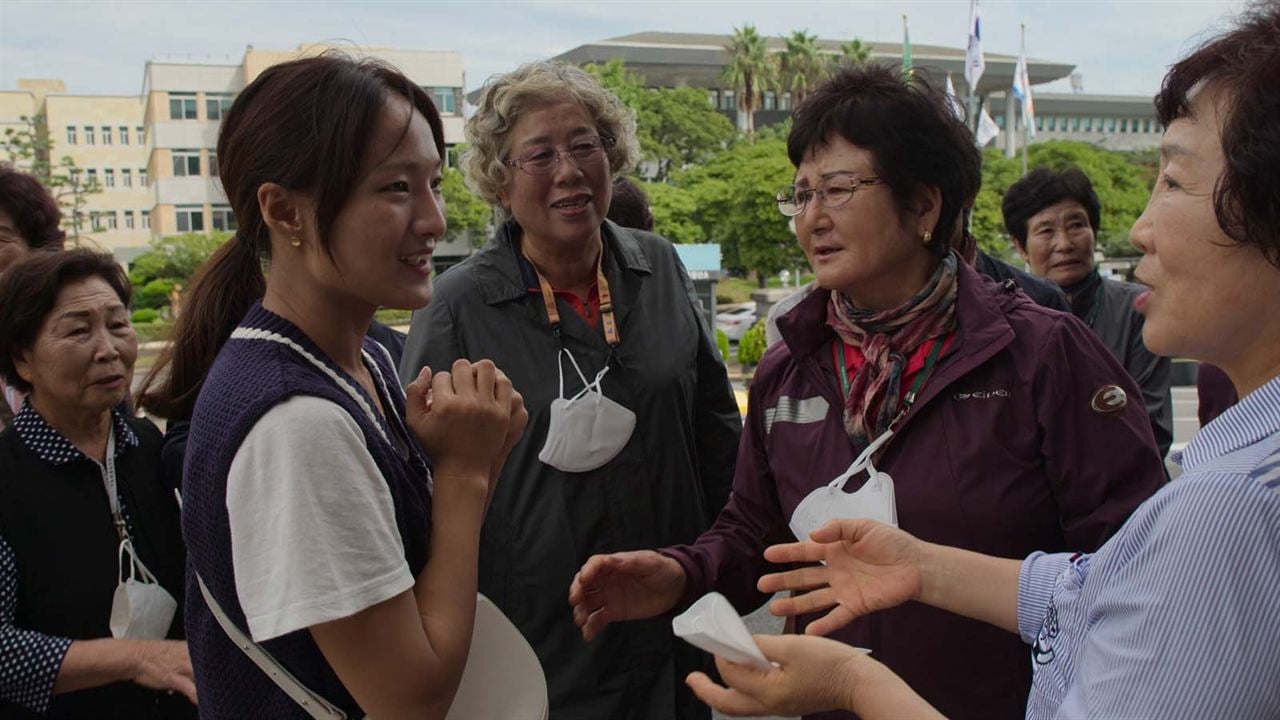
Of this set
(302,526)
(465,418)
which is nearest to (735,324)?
(465,418)

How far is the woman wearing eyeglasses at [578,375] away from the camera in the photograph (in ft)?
9.95

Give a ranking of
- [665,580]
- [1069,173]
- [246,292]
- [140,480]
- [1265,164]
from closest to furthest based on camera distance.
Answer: [1265,164]
[665,580]
[246,292]
[140,480]
[1069,173]

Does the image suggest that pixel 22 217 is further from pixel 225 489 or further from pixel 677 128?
pixel 677 128

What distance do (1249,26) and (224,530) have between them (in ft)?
5.50

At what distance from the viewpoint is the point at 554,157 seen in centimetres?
329

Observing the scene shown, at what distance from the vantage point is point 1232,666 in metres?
1.13

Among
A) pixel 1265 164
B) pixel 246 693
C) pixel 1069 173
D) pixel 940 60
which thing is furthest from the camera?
pixel 940 60

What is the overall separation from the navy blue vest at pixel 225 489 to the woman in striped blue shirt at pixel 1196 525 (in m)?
0.60

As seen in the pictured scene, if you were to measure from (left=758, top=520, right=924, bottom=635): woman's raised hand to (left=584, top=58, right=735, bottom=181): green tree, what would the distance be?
48835mm

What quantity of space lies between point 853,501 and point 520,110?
70.7 inches

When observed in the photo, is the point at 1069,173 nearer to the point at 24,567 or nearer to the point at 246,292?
the point at 246,292

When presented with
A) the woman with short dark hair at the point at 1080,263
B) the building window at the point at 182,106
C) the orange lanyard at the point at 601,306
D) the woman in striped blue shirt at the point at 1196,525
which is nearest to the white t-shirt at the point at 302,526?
the woman in striped blue shirt at the point at 1196,525

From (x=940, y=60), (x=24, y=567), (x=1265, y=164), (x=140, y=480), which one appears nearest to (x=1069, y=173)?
(x=1265, y=164)

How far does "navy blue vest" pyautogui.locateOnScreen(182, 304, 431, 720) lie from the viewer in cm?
149
